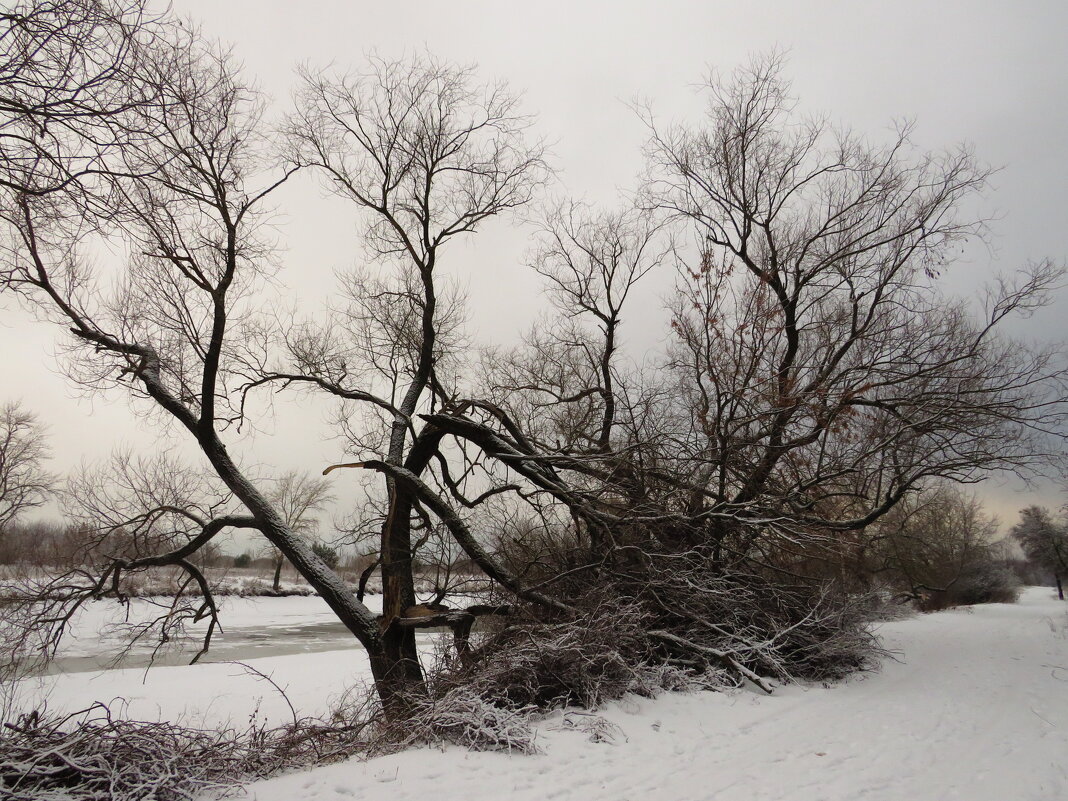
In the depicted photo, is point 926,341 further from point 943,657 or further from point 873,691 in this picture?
point 873,691

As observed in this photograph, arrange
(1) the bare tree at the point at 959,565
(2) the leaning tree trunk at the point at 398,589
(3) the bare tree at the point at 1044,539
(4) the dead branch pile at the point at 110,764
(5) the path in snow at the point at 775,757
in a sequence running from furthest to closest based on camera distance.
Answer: (3) the bare tree at the point at 1044,539 → (1) the bare tree at the point at 959,565 → (2) the leaning tree trunk at the point at 398,589 → (5) the path in snow at the point at 775,757 → (4) the dead branch pile at the point at 110,764

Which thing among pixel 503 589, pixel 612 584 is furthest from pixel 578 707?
pixel 503 589

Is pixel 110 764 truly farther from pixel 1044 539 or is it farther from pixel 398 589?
pixel 1044 539

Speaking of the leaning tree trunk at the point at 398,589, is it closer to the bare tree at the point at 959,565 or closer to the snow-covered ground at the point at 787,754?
the snow-covered ground at the point at 787,754

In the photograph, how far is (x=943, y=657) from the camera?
11438 mm

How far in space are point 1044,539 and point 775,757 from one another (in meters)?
45.3

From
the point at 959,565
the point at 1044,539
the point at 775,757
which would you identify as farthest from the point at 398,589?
the point at 1044,539

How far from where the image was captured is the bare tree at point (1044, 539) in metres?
36.1

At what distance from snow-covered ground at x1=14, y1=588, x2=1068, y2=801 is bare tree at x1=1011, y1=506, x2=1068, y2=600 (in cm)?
3554

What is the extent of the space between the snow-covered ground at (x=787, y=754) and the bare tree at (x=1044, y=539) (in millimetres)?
35544

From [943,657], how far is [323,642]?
2054 cm

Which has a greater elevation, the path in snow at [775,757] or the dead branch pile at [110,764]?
the dead branch pile at [110,764]

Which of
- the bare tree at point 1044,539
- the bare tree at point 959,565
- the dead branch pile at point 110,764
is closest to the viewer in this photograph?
the dead branch pile at point 110,764

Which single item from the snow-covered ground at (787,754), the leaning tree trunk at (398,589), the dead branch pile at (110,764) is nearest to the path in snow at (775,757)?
the snow-covered ground at (787,754)
